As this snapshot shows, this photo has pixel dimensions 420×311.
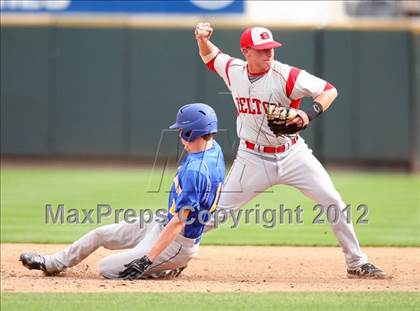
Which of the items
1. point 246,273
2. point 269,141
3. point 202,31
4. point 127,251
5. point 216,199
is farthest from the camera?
point 246,273

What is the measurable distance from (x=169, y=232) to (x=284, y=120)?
1207 millimetres

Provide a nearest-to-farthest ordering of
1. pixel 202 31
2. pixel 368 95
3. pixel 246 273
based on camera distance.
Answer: pixel 202 31
pixel 246 273
pixel 368 95

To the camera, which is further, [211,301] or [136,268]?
[136,268]

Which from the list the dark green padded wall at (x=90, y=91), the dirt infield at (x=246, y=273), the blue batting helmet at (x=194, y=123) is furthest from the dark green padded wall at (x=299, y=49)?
the blue batting helmet at (x=194, y=123)

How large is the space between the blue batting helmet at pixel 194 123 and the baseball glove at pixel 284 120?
52 cm

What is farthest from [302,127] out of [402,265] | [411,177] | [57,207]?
[411,177]

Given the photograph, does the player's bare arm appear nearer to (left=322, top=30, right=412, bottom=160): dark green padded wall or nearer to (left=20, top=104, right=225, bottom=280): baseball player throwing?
(left=20, top=104, right=225, bottom=280): baseball player throwing

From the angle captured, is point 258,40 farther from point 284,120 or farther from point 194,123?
point 194,123

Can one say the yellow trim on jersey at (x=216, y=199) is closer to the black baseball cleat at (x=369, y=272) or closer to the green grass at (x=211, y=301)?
the green grass at (x=211, y=301)

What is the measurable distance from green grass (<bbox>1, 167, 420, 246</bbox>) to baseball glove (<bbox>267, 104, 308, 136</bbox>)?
2.41 m

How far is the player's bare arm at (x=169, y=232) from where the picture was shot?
251 inches

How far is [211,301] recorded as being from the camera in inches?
229

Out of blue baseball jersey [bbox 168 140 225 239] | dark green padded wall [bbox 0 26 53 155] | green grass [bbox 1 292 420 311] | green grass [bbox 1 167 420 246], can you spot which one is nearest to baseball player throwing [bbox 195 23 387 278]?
blue baseball jersey [bbox 168 140 225 239]

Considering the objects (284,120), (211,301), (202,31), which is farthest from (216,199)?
Answer: (202,31)
